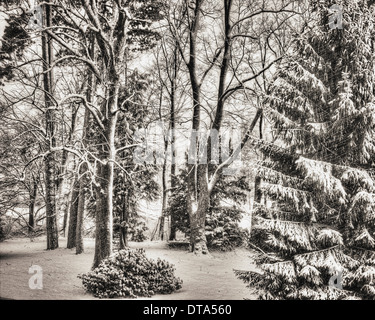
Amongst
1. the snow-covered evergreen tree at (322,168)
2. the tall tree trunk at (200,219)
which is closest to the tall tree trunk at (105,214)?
the tall tree trunk at (200,219)

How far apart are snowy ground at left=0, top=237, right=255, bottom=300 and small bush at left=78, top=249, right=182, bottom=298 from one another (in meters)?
0.24

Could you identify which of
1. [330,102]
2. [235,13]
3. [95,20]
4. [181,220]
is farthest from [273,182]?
[235,13]

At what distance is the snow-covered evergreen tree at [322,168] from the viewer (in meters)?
6.55

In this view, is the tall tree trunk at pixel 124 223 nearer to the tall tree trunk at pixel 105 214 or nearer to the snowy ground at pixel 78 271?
the snowy ground at pixel 78 271

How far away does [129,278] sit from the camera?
8359mm

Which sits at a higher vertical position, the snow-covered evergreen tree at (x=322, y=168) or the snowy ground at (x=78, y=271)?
the snow-covered evergreen tree at (x=322, y=168)

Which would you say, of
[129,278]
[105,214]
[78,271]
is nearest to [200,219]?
[105,214]

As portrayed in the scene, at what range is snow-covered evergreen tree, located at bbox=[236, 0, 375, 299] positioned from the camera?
21.5 ft

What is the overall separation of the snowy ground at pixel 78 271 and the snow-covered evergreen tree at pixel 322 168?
2.36 metres

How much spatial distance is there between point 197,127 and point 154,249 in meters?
5.55

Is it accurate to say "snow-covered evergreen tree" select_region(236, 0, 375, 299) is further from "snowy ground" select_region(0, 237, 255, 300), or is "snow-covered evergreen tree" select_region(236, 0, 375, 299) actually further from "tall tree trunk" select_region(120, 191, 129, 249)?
"tall tree trunk" select_region(120, 191, 129, 249)

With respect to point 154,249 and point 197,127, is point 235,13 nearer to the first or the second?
point 197,127

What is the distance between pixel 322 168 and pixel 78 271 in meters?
8.00

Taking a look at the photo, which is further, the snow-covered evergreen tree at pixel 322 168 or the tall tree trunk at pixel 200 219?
the tall tree trunk at pixel 200 219
